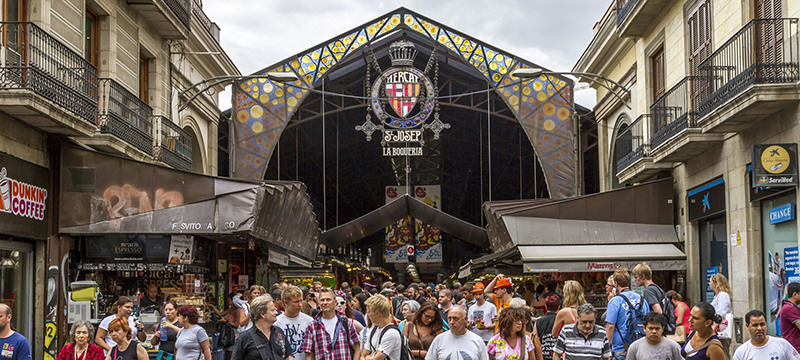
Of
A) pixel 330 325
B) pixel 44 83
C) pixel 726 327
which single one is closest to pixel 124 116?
Answer: pixel 44 83

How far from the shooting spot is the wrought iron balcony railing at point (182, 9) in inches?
861

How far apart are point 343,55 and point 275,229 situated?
10.3 meters

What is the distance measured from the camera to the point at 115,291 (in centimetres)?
1822

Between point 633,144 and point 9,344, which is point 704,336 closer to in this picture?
point 9,344

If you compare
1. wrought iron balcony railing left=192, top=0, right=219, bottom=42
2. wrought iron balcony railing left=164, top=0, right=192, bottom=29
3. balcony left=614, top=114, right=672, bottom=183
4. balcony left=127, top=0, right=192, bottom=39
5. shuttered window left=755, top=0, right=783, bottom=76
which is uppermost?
wrought iron balcony railing left=192, top=0, right=219, bottom=42

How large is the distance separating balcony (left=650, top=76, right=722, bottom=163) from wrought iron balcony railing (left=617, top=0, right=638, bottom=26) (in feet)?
9.16

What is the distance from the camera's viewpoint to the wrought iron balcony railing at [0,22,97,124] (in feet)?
47.5

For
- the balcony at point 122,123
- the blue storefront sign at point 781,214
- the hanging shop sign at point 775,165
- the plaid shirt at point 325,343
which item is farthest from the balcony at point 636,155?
the plaid shirt at point 325,343

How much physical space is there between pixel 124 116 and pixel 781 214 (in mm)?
12319

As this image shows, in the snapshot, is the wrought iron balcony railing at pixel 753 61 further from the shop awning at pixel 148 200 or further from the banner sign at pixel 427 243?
the banner sign at pixel 427 243

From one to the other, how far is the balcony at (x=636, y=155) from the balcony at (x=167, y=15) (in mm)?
10824

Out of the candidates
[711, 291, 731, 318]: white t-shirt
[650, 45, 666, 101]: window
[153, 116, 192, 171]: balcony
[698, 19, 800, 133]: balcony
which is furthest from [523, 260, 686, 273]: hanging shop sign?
[153, 116, 192, 171]: balcony

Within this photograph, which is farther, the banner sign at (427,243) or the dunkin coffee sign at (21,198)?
the banner sign at (427,243)

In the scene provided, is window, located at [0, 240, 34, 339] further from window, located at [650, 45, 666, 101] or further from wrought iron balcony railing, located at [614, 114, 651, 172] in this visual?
window, located at [650, 45, 666, 101]
